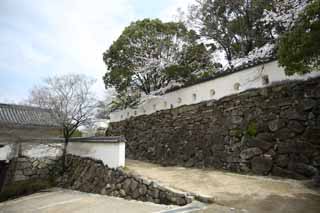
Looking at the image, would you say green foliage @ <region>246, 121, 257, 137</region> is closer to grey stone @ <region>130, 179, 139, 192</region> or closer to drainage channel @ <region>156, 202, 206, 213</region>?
drainage channel @ <region>156, 202, 206, 213</region>

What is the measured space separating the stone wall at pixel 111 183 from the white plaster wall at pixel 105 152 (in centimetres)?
19

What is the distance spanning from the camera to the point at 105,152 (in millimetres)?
7527

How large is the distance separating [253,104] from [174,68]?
13.7 feet

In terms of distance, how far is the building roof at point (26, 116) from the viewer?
10.5 metres

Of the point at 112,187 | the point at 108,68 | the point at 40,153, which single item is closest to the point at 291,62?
the point at 112,187

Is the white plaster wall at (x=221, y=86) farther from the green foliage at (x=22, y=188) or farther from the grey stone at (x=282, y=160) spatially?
the green foliage at (x=22, y=188)

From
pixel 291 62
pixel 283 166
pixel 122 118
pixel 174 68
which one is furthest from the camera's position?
pixel 122 118

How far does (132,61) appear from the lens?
1032 cm

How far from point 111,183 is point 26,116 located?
752 cm

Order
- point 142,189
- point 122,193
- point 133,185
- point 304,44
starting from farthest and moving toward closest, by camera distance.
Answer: point 122,193 < point 133,185 < point 142,189 < point 304,44

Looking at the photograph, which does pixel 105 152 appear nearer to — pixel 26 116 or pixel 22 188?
pixel 22 188

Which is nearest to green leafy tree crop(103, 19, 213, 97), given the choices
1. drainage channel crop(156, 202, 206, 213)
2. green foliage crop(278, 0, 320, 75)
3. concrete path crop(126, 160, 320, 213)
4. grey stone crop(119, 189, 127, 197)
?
concrete path crop(126, 160, 320, 213)

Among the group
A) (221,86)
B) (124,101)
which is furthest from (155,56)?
(221,86)

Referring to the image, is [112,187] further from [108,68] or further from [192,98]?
[108,68]
